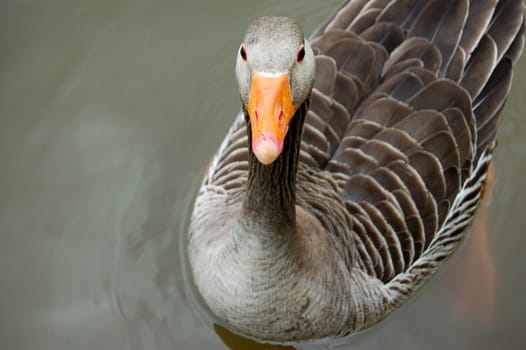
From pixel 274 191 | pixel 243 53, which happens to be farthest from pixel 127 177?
pixel 243 53

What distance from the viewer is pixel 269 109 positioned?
251 cm

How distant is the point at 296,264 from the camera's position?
3391mm

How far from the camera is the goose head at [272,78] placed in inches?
98.0

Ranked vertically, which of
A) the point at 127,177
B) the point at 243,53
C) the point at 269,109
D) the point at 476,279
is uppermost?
the point at 243,53

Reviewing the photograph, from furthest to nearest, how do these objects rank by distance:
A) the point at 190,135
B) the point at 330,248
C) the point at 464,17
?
the point at 190,135
the point at 464,17
the point at 330,248

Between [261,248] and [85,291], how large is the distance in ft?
5.81

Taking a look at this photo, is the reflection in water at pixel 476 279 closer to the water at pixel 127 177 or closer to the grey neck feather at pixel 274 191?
the water at pixel 127 177

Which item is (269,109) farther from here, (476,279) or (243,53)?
(476,279)

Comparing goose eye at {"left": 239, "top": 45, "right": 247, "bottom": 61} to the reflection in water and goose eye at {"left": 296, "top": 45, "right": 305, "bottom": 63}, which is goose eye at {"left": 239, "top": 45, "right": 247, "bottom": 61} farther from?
the reflection in water

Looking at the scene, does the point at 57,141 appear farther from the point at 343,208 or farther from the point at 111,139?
the point at 343,208

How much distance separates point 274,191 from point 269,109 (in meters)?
0.68

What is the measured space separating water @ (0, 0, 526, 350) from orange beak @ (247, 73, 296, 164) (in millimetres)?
2105

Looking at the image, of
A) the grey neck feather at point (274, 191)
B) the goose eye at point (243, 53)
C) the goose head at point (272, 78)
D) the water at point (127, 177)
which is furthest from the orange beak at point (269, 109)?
the water at point (127, 177)

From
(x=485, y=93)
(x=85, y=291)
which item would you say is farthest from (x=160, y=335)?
(x=485, y=93)
